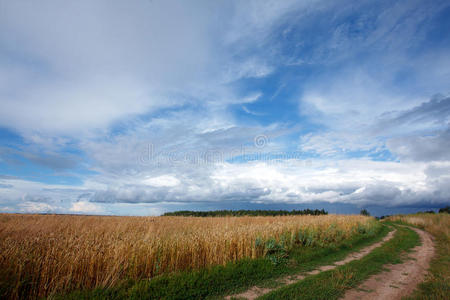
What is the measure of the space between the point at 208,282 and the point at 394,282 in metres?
6.59

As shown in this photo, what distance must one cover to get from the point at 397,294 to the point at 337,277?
5.49 ft

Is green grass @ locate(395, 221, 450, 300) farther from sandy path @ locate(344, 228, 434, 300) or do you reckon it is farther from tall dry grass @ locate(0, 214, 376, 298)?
tall dry grass @ locate(0, 214, 376, 298)

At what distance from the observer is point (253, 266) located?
8.71 metres

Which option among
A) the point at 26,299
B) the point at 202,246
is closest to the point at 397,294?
the point at 202,246

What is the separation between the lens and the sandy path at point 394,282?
679 cm

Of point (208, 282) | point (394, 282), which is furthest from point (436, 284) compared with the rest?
point (208, 282)

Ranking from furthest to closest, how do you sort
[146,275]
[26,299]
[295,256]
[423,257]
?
[423,257], [295,256], [146,275], [26,299]

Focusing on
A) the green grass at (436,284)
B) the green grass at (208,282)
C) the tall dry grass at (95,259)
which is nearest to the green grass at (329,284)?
the green grass at (208,282)

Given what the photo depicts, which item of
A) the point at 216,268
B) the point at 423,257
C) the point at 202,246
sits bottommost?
the point at 423,257

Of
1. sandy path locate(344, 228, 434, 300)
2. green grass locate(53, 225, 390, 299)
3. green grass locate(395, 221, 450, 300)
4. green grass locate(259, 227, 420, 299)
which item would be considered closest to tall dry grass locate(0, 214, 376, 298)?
green grass locate(53, 225, 390, 299)

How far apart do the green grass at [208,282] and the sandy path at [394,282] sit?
237 cm

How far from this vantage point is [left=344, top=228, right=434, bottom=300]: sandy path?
679 cm

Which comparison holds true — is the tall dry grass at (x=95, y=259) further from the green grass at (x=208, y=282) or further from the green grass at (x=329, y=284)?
the green grass at (x=329, y=284)

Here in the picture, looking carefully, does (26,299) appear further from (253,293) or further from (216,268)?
(253,293)
